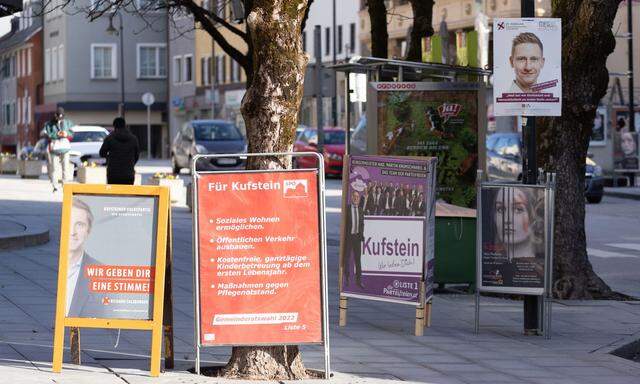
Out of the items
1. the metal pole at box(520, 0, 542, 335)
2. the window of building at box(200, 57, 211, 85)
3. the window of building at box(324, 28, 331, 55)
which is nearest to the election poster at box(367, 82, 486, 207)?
the metal pole at box(520, 0, 542, 335)

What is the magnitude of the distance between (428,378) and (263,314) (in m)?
1.14

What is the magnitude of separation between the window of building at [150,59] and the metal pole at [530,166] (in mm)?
77514

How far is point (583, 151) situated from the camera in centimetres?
1488

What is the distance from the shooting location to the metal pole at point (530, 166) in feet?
39.7

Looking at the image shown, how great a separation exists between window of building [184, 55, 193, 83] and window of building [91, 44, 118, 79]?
4.06 m

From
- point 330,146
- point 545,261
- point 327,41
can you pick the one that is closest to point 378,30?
point 545,261

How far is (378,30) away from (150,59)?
67125mm

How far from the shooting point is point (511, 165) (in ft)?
111

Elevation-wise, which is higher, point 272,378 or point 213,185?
point 213,185

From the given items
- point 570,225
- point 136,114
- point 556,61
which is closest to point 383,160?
point 556,61

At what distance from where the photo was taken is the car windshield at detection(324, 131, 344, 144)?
47094 mm

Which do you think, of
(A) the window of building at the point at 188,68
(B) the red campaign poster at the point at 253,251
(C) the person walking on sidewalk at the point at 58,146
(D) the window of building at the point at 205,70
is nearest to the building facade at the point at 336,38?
(D) the window of building at the point at 205,70

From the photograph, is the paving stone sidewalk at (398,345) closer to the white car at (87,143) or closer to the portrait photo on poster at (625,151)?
the portrait photo on poster at (625,151)

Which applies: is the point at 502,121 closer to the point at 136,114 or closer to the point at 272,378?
the point at 136,114
